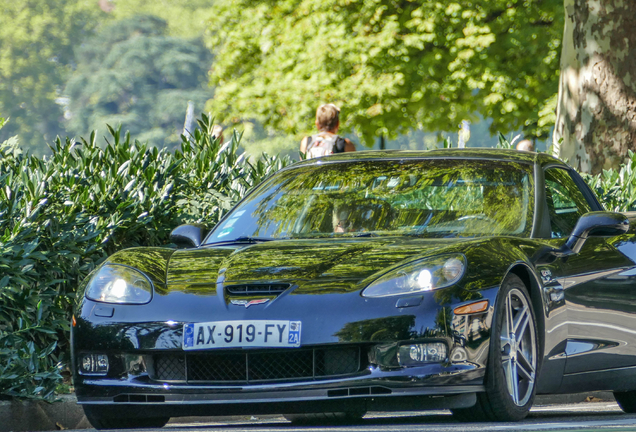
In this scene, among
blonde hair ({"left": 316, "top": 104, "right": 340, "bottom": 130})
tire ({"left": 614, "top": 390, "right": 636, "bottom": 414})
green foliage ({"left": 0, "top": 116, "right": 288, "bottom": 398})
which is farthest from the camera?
blonde hair ({"left": 316, "top": 104, "right": 340, "bottom": 130})

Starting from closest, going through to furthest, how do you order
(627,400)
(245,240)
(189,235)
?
(245,240), (189,235), (627,400)

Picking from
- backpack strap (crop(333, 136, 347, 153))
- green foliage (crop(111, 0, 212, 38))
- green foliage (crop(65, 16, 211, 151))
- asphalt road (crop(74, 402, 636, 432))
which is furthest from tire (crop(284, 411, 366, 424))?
green foliage (crop(111, 0, 212, 38))

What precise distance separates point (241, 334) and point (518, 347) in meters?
1.25

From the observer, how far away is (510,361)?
5.05m

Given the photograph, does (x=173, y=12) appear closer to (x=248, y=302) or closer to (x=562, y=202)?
(x=562, y=202)

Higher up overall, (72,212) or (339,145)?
(339,145)

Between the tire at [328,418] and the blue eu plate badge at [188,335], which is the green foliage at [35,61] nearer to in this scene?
the tire at [328,418]

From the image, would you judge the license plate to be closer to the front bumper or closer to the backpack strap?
the front bumper

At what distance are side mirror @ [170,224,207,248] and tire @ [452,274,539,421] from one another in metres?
1.68

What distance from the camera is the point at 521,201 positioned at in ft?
A: 19.2

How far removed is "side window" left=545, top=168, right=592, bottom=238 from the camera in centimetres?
605

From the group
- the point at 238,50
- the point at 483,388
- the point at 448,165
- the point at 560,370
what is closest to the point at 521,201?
the point at 448,165

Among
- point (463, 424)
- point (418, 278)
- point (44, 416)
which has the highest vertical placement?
point (418, 278)

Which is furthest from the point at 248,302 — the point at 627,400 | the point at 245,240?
the point at 627,400
